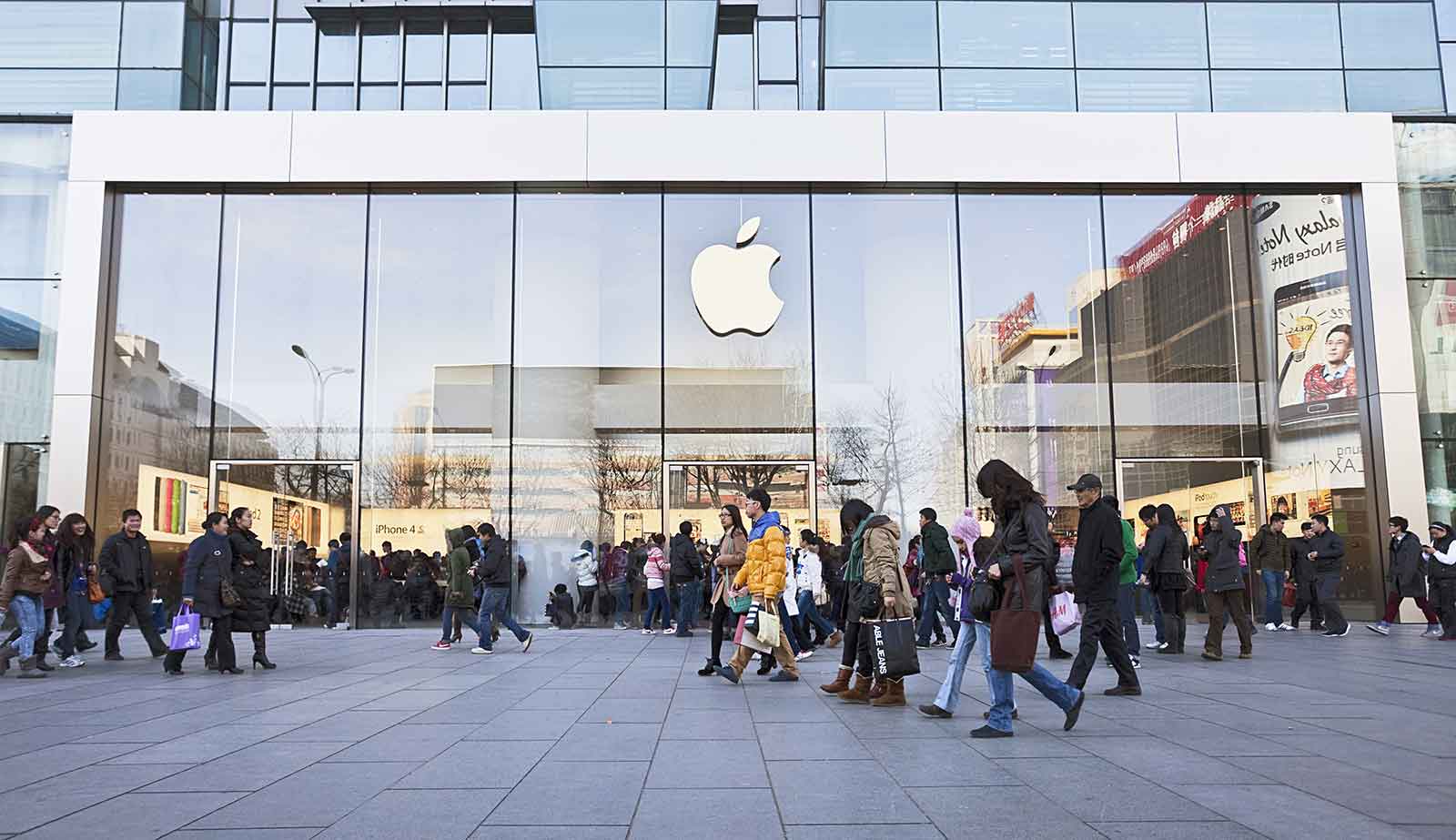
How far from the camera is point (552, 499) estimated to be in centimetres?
1961

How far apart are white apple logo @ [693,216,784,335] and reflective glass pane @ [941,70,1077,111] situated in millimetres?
4315

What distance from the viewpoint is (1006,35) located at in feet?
68.8

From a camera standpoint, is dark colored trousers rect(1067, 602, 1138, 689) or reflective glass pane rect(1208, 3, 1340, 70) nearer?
dark colored trousers rect(1067, 602, 1138, 689)

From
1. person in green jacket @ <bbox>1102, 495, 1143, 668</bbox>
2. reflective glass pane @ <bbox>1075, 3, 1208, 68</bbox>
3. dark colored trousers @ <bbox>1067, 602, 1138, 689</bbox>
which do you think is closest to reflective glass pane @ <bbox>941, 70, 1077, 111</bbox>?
reflective glass pane @ <bbox>1075, 3, 1208, 68</bbox>

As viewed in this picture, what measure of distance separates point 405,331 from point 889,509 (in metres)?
9.18

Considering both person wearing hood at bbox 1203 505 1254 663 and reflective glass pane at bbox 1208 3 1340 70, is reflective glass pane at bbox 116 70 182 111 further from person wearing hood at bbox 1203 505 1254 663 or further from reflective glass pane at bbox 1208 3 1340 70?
reflective glass pane at bbox 1208 3 1340 70

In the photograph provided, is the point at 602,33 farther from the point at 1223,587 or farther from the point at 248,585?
the point at 1223,587

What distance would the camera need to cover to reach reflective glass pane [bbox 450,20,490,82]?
21188 millimetres

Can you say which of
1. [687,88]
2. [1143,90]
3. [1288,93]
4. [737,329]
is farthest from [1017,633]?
[1288,93]

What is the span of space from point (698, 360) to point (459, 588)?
7277mm

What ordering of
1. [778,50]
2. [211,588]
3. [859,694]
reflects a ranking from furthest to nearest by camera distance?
[778,50] < [211,588] < [859,694]

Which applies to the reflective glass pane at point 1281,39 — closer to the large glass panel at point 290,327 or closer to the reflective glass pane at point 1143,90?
the reflective glass pane at point 1143,90

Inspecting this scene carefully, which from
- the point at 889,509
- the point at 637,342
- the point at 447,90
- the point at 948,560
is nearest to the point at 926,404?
the point at 889,509

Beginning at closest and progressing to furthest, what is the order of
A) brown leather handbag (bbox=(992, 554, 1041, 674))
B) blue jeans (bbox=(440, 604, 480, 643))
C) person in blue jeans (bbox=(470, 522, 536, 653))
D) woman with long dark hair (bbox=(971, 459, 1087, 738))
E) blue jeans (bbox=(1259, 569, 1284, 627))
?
brown leather handbag (bbox=(992, 554, 1041, 674))
woman with long dark hair (bbox=(971, 459, 1087, 738))
person in blue jeans (bbox=(470, 522, 536, 653))
blue jeans (bbox=(440, 604, 480, 643))
blue jeans (bbox=(1259, 569, 1284, 627))
